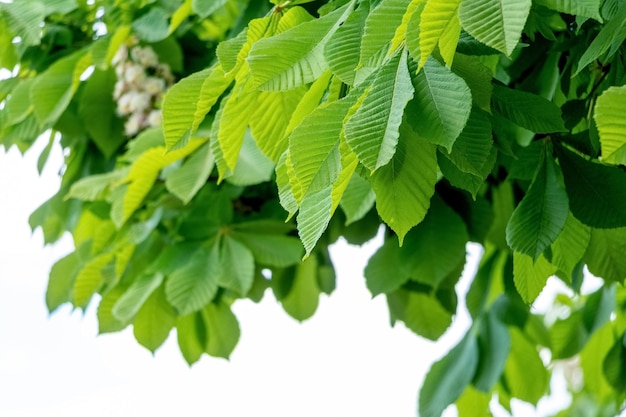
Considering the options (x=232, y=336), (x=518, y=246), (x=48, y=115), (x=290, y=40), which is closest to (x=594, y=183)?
(x=518, y=246)

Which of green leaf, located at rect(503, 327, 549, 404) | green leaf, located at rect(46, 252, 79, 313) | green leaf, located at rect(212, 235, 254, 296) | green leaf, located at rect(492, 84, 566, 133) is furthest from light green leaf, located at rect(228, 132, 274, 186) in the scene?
green leaf, located at rect(503, 327, 549, 404)

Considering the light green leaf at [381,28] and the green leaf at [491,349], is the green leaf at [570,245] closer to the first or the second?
the light green leaf at [381,28]

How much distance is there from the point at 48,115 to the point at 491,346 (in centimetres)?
88

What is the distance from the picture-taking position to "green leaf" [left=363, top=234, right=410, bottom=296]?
4.86ft

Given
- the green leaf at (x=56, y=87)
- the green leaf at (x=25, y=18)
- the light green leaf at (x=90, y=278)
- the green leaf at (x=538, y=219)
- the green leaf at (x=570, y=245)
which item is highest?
the green leaf at (x=538, y=219)

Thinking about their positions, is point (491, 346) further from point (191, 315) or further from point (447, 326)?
point (191, 315)

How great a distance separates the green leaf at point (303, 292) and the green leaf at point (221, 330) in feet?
0.40

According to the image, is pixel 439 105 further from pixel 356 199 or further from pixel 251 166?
pixel 251 166

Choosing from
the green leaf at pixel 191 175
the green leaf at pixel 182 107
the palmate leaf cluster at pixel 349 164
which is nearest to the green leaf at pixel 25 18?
the palmate leaf cluster at pixel 349 164

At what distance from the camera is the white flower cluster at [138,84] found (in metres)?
1.64

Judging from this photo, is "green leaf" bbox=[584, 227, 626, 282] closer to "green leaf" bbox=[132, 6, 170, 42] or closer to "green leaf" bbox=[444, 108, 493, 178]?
"green leaf" bbox=[444, 108, 493, 178]

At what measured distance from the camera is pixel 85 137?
176 centimetres

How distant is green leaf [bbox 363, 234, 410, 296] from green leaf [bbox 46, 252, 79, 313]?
0.57m

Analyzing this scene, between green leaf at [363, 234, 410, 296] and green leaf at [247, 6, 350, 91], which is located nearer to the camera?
green leaf at [247, 6, 350, 91]
